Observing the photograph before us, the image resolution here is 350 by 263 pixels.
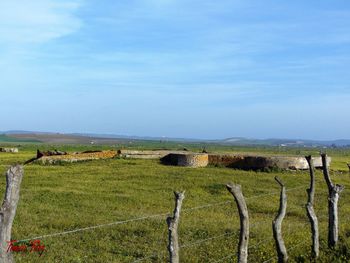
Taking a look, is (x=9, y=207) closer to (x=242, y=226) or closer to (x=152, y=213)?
(x=242, y=226)

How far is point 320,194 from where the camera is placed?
21.4 m

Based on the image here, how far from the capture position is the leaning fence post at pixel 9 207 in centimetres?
535

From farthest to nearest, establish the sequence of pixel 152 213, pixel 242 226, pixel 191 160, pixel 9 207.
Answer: pixel 191 160, pixel 152 213, pixel 242 226, pixel 9 207

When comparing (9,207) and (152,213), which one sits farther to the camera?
(152,213)

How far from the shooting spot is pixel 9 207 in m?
5.53

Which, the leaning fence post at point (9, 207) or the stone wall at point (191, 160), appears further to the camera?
the stone wall at point (191, 160)

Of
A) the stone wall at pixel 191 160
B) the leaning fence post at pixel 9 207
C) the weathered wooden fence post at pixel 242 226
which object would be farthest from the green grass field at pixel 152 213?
the leaning fence post at pixel 9 207

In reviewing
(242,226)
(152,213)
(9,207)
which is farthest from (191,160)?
(9,207)

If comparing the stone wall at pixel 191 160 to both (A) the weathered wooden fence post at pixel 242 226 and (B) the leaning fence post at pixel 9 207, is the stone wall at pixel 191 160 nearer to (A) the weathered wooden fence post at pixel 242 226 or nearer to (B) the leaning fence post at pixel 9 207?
(A) the weathered wooden fence post at pixel 242 226

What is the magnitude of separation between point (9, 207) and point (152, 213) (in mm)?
11251

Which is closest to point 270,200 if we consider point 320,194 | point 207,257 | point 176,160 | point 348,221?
point 320,194

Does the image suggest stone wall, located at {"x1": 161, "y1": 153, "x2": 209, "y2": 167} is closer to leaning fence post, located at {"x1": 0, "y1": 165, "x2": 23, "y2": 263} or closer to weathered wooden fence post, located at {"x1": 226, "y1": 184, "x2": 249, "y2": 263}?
weathered wooden fence post, located at {"x1": 226, "y1": 184, "x2": 249, "y2": 263}

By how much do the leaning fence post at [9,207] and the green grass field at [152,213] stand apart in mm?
5018

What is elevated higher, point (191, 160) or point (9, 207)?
point (9, 207)
